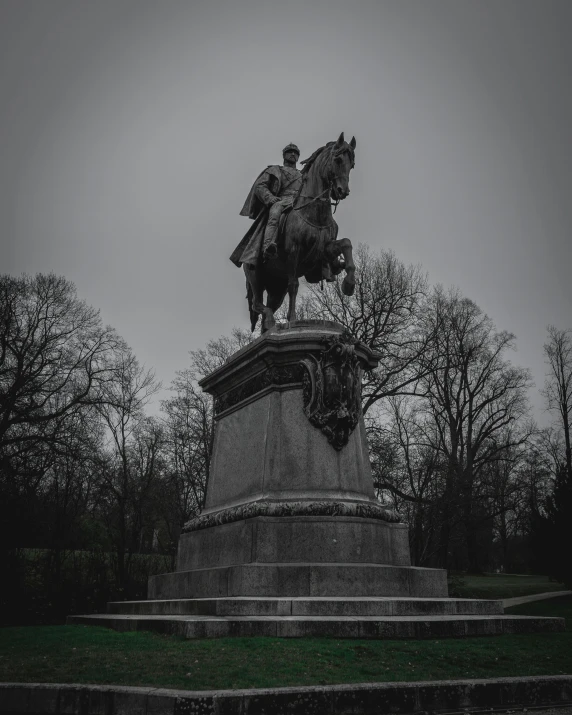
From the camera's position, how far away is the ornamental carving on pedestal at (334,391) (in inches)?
384

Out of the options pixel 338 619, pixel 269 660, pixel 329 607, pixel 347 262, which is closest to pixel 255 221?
pixel 347 262

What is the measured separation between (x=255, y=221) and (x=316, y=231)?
145cm

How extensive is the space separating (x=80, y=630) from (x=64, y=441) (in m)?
18.5

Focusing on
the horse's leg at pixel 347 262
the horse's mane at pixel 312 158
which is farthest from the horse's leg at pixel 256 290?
the horse's mane at pixel 312 158

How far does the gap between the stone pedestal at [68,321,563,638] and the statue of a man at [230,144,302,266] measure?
172 cm

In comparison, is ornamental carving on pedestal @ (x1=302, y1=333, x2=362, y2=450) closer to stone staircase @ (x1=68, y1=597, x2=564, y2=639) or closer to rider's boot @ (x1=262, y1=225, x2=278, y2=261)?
rider's boot @ (x1=262, y1=225, x2=278, y2=261)

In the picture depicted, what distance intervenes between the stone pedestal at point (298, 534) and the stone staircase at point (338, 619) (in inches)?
0.5

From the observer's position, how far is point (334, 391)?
9.85 metres

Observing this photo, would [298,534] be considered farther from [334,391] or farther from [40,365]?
[40,365]

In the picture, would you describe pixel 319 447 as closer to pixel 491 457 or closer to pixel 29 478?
pixel 29 478

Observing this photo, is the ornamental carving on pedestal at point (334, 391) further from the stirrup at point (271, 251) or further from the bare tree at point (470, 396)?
the bare tree at point (470, 396)

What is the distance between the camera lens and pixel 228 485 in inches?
428

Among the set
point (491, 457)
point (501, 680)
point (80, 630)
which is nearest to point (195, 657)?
point (501, 680)

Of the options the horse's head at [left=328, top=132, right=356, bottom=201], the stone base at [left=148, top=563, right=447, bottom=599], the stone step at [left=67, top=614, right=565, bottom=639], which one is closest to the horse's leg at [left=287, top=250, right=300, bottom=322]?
the horse's head at [left=328, top=132, right=356, bottom=201]
